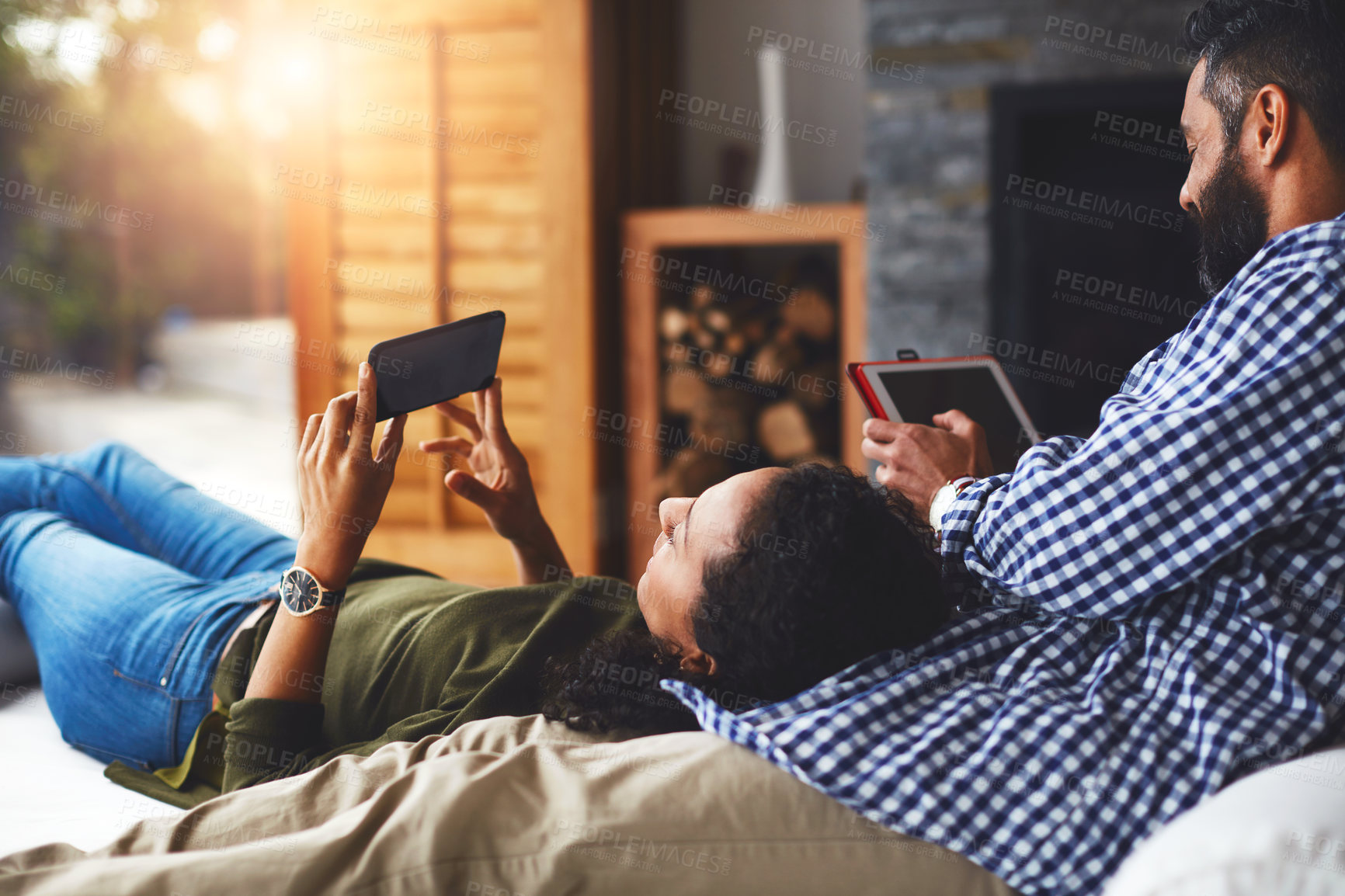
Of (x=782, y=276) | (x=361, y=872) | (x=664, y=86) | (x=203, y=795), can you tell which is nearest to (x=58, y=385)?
(x=664, y=86)

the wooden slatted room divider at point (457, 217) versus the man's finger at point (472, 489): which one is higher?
the wooden slatted room divider at point (457, 217)

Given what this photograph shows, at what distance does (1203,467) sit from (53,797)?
1198 millimetres

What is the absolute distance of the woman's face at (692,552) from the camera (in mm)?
955

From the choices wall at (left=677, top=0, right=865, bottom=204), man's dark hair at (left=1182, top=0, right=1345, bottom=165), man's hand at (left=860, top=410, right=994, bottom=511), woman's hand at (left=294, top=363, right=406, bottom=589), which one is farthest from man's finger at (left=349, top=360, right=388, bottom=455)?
wall at (left=677, top=0, right=865, bottom=204)

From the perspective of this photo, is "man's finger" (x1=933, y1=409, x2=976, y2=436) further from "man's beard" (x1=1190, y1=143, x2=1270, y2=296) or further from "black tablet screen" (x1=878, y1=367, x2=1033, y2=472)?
"man's beard" (x1=1190, y1=143, x2=1270, y2=296)

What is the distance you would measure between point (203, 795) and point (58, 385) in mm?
5529

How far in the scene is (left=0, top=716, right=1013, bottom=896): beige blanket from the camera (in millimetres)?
721

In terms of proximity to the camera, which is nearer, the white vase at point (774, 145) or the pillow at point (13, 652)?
the pillow at point (13, 652)

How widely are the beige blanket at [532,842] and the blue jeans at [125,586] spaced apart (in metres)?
0.46

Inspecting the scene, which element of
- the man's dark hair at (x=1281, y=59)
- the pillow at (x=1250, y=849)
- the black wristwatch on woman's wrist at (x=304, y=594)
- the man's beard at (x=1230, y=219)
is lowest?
the pillow at (x=1250, y=849)

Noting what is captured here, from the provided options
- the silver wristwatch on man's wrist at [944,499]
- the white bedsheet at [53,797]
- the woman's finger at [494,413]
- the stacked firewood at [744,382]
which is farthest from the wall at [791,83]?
the white bedsheet at [53,797]

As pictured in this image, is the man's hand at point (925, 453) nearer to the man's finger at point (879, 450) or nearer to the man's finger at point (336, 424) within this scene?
the man's finger at point (879, 450)

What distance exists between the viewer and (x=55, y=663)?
1.32 metres

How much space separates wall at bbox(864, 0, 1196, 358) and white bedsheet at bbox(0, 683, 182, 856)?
76.3 inches
